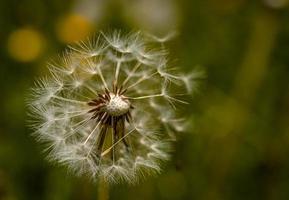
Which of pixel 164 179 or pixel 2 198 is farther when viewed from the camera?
pixel 164 179

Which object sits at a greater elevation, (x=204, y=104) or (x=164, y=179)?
(x=204, y=104)

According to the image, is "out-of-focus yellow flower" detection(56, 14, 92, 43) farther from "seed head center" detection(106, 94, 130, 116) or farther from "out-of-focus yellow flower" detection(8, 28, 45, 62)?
"seed head center" detection(106, 94, 130, 116)

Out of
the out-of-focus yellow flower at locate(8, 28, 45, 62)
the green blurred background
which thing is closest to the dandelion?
the green blurred background

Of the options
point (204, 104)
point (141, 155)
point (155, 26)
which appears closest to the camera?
point (141, 155)

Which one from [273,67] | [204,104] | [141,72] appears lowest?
[141,72]

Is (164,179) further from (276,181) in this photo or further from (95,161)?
(95,161)

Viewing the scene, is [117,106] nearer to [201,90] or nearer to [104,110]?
[104,110]

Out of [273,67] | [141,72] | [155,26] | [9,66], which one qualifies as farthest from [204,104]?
[141,72]

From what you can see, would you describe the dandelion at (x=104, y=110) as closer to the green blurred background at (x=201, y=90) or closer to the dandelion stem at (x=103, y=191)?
the dandelion stem at (x=103, y=191)
